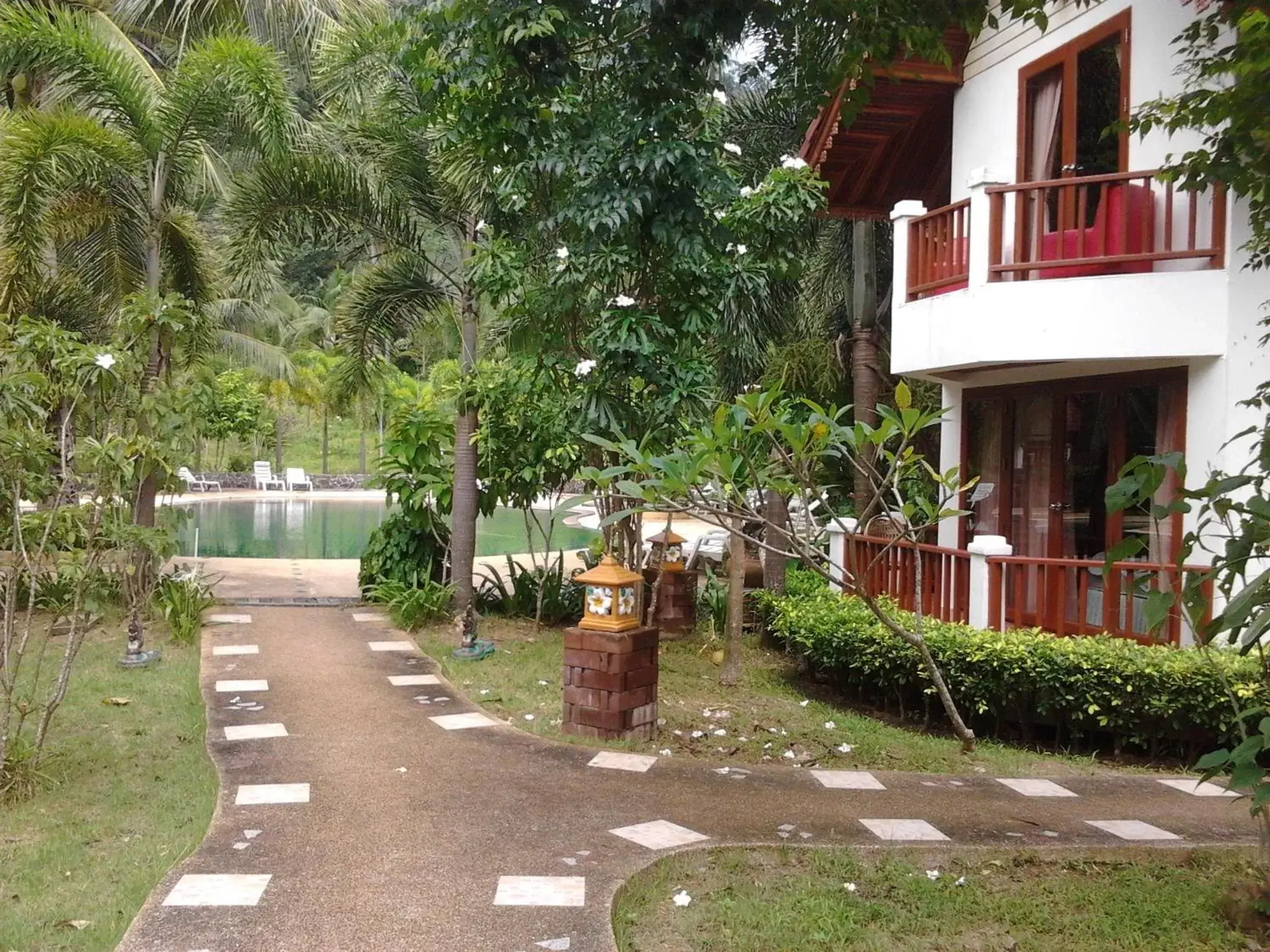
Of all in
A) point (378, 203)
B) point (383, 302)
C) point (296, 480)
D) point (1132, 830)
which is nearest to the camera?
point (1132, 830)

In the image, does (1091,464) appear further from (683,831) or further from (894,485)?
(683,831)

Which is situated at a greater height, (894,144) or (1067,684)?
(894,144)

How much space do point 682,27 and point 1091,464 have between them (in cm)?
552

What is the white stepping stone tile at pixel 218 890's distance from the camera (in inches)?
154

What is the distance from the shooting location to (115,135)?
9.38m

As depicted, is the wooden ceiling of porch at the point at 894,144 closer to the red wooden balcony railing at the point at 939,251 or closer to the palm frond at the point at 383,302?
the red wooden balcony railing at the point at 939,251

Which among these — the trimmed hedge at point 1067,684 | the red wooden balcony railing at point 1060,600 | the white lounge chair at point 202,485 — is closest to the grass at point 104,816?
the trimmed hedge at point 1067,684

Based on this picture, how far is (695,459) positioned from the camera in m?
A: 4.52

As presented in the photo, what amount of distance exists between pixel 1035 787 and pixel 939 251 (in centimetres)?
445

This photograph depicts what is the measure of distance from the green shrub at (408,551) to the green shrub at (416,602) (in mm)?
325

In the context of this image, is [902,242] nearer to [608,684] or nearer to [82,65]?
[608,684]

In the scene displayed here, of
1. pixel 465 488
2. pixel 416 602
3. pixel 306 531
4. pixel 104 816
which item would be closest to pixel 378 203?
pixel 465 488

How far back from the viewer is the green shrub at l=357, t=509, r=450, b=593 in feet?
35.9

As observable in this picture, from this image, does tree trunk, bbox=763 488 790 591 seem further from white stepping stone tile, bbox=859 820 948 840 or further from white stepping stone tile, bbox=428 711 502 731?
white stepping stone tile, bbox=859 820 948 840
